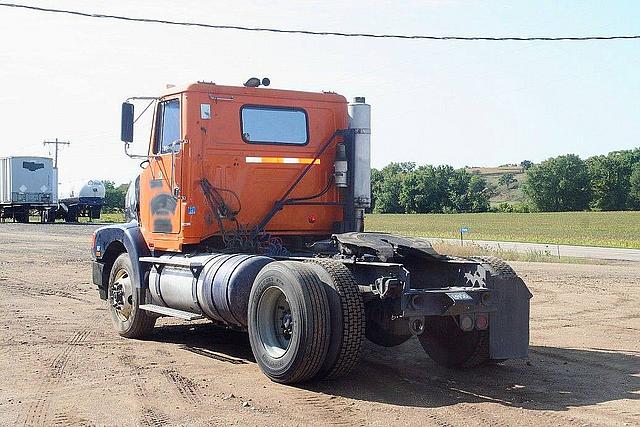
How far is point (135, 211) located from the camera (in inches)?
456

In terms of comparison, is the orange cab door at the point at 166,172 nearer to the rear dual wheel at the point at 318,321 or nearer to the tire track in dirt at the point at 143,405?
the tire track in dirt at the point at 143,405

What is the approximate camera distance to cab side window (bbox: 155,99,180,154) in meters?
10.3

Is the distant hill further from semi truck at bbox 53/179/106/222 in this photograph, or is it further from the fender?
the fender

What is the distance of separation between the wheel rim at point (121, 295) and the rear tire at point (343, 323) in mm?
4064

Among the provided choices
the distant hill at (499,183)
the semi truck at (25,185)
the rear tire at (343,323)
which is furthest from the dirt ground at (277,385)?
the distant hill at (499,183)

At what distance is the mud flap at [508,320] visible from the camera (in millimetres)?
8016

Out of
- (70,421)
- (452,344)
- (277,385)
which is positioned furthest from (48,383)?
(452,344)

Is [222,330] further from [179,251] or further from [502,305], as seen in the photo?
[502,305]

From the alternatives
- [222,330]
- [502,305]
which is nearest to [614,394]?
[502,305]

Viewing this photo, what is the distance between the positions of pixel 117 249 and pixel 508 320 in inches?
229

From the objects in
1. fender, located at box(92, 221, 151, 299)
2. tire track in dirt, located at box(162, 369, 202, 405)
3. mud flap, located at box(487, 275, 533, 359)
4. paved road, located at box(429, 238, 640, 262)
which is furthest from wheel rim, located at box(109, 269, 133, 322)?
paved road, located at box(429, 238, 640, 262)

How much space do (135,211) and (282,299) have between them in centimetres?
397

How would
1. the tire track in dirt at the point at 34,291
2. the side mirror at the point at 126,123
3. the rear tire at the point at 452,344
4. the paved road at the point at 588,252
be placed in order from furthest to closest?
1. the paved road at the point at 588,252
2. the tire track in dirt at the point at 34,291
3. the side mirror at the point at 126,123
4. the rear tire at the point at 452,344

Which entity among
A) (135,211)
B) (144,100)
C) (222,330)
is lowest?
(222,330)
